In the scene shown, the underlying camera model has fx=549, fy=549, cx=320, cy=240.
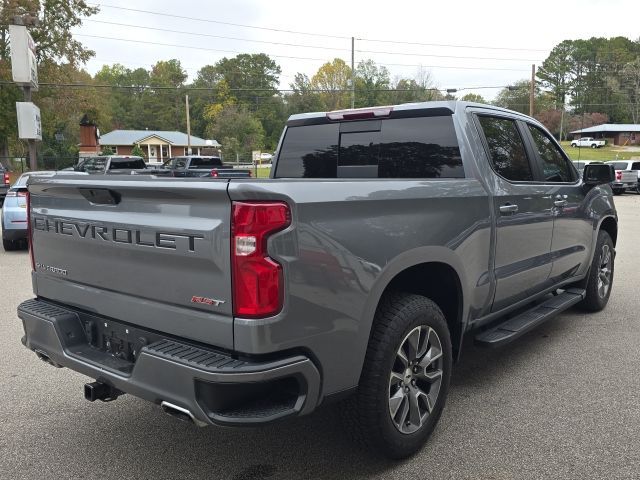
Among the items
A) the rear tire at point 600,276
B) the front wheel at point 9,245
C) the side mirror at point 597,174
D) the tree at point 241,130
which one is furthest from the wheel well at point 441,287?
the tree at point 241,130

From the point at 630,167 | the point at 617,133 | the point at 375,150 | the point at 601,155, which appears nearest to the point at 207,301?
the point at 375,150

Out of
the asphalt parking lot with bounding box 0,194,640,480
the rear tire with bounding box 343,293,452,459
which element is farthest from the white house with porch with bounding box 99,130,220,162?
the rear tire with bounding box 343,293,452,459

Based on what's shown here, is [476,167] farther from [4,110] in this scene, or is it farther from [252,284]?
[4,110]

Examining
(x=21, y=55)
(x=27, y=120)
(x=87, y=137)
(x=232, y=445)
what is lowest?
(x=232, y=445)

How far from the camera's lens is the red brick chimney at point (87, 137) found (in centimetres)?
4744

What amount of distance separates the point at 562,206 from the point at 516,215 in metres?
0.96

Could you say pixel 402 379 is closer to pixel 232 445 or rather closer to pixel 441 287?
pixel 441 287

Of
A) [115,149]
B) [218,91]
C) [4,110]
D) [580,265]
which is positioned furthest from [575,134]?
[580,265]

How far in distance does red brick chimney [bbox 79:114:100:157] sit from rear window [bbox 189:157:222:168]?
25.7 metres

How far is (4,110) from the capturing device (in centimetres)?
4088

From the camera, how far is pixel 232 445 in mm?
3238

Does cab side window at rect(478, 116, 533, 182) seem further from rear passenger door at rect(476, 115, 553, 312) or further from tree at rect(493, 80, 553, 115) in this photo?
tree at rect(493, 80, 553, 115)

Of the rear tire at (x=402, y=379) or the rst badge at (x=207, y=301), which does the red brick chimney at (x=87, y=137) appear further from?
the rst badge at (x=207, y=301)

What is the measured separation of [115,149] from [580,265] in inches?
3071
